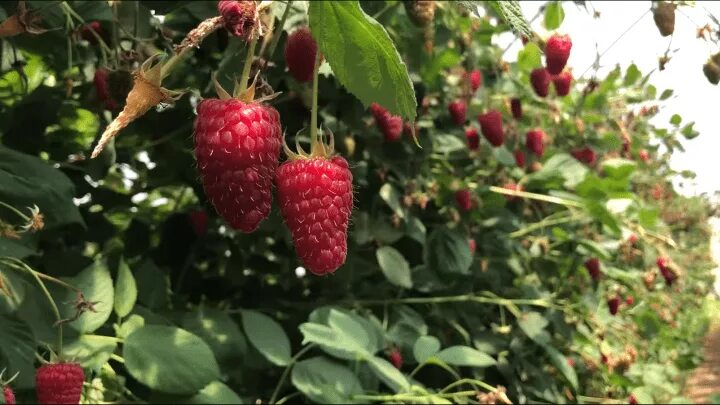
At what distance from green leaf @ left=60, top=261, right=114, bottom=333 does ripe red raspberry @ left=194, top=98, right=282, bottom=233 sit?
753mm

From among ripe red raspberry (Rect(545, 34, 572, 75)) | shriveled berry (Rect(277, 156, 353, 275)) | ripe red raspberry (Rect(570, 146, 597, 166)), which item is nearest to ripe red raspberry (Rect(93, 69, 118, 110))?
shriveled berry (Rect(277, 156, 353, 275))

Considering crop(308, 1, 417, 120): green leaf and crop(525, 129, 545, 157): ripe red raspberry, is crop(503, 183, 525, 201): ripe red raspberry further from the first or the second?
crop(308, 1, 417, 120): green leaf

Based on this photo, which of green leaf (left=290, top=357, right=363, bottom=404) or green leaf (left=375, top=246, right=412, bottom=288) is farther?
green leaf (left=375, top=246, right=412, bottom=288)

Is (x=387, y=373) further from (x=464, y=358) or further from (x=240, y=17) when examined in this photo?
(x=240, y=17)

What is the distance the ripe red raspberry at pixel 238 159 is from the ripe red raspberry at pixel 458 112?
1718 millimetres

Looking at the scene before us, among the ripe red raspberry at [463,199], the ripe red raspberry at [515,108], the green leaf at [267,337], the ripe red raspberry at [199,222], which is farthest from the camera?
the ripe red raspberry at [515,108]

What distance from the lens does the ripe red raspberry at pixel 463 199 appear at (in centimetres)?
241

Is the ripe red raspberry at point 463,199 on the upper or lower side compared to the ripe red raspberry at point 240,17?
lower

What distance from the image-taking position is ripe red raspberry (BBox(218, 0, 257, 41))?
617mm

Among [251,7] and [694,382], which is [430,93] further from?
[694,382]

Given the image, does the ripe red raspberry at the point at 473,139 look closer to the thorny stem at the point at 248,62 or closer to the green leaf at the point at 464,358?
the green leaf at the point at 464,358

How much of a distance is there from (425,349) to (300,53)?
3.17ft

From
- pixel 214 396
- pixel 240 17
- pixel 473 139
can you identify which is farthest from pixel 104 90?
pixel 473 139

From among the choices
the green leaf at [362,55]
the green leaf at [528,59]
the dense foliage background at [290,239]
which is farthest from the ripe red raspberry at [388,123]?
the green leaf at [362,55]
